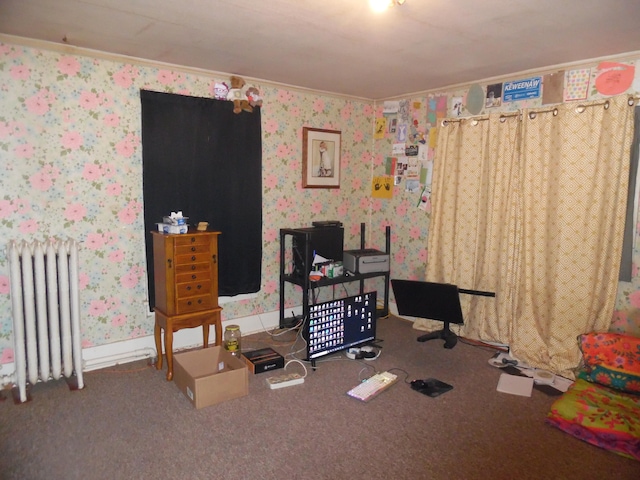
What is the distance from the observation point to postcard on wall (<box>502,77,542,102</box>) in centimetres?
339

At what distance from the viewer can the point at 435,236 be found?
406cm

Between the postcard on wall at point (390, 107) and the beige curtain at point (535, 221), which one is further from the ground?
the postcard on wall at point (390, 107)

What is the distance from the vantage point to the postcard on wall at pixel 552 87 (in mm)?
3252

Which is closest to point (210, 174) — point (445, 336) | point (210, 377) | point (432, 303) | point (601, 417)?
point (210, 377)

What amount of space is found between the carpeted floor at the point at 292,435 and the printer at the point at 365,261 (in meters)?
1.17

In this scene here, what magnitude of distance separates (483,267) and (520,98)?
4.60 feet

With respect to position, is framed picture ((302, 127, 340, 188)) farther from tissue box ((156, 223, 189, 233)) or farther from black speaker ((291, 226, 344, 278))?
tissue box ((156, 223, 189, 233))

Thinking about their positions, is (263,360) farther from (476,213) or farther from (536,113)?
(536,113)

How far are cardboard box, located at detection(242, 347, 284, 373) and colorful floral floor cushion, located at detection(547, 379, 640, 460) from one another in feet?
5.90

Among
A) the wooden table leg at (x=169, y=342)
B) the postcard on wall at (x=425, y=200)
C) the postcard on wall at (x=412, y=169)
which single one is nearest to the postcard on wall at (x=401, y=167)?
the postcard on wall at (x=412, y=169)

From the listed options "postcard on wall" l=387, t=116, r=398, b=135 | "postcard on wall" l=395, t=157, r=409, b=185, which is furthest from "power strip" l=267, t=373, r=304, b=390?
"postcard on wall" l=387, t=116, r=398, b=135

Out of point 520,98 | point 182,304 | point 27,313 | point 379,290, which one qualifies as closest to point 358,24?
point 520,98

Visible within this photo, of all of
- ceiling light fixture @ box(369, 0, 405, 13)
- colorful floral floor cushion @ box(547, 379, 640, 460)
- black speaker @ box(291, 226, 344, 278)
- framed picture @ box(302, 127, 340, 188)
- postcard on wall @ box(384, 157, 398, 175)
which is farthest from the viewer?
postcard on wall @ box(384, 157, 398, 175)

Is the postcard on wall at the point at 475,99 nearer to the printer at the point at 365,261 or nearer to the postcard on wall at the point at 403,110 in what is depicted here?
the postcard on wall at the point at 403,110
